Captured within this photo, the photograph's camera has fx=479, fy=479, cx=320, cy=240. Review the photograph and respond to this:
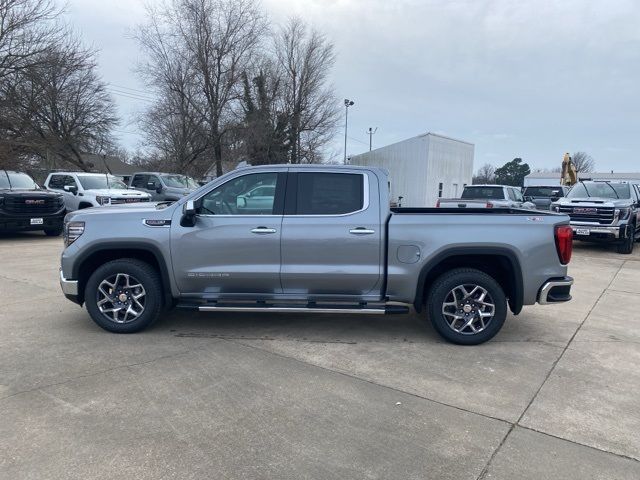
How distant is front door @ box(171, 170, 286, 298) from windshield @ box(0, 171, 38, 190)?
10370mm

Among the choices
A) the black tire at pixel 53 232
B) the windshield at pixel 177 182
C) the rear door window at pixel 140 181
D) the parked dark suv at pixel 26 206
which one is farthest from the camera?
the rear door window at pixel 140 181

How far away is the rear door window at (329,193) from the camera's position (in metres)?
5.06

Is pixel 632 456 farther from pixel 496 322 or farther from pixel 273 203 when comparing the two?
pixel 273 203

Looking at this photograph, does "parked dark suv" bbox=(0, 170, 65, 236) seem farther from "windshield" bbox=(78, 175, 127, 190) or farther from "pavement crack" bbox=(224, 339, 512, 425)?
"pavement crack" bbox=(224, 339, 512, 425)

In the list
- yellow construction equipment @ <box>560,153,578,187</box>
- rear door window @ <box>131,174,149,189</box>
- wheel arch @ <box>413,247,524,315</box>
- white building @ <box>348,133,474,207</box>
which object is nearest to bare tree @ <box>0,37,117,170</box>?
rear door window @ <box>131,174,149,189</box>

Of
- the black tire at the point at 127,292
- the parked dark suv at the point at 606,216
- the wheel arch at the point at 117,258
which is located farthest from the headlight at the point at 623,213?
the black tire at the point at 127,292

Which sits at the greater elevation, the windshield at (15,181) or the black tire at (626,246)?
the windshield at (15,181)

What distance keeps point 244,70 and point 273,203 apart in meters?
27.4

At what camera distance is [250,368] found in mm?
4359

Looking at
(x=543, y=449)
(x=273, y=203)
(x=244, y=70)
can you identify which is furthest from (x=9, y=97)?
(x=543, y=449)

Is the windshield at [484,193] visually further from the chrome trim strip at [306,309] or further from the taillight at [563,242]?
the chrome trim strip at [306,309]

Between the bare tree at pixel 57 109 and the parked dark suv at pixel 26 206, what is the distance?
9.55m

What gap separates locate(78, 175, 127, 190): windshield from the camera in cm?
1501

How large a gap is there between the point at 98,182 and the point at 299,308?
41.4 ft
